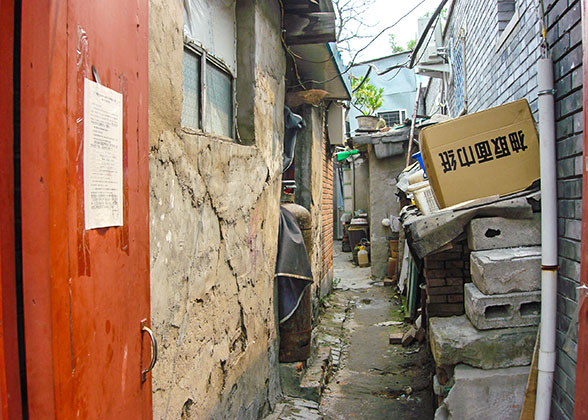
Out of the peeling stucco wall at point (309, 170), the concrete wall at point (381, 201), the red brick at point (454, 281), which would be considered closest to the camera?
the red brick at point (454, 281)

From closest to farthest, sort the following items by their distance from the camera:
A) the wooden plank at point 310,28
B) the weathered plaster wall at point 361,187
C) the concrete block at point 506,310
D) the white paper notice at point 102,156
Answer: the white paper notice at point 102,156
the concrete block at point 506,310
the wooden plank at point 310,28
the weathered plaster wall at point 361,187

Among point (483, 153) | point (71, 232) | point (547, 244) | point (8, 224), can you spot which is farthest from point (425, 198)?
point (8, 224)

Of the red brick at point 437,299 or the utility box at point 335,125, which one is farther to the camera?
the utility box at point 335,125

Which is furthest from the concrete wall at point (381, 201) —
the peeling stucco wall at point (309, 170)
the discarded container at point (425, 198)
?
the discarded container at point (425, 198)

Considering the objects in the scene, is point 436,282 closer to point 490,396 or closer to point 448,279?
point 448,279

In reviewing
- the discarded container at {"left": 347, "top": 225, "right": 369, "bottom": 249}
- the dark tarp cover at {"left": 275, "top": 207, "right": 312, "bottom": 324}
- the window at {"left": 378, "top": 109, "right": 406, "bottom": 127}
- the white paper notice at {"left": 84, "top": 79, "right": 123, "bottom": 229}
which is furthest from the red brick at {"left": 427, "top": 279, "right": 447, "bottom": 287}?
the window at {"left": 378, "top": 109, "right": 406, "bottom": 127}

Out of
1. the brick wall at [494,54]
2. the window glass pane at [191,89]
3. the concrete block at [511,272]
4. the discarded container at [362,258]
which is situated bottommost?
the discarded container at [362,258]

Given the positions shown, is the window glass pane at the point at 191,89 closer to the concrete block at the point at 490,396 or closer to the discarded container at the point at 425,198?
the discarded container at the point at 425,198

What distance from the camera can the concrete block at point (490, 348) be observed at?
9.57 ft

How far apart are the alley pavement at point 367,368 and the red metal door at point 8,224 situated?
2.87 meters

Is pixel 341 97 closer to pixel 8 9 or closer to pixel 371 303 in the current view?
pixel 371 303

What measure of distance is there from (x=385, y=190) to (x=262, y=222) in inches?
286

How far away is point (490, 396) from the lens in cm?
290

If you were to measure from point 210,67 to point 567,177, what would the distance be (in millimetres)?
2343
